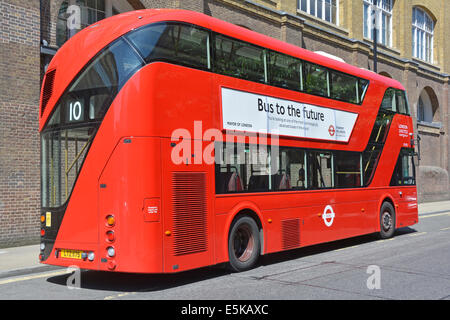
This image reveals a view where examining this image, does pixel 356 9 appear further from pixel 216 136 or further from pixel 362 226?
pixel 216 136

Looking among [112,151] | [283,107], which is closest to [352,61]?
[283,107]

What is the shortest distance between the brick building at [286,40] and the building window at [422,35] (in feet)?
0.21

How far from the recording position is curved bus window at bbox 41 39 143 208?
23.2 feet

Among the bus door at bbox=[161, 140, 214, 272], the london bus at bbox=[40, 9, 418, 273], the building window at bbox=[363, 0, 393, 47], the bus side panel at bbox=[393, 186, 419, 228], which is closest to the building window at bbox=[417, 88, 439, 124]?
the building window at bbox=[363, 0, 393, 47]

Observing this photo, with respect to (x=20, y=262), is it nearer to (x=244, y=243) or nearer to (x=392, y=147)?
(x=244, y=243)

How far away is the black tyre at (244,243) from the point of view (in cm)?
842

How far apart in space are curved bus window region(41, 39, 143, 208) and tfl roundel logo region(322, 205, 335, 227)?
5.55 metres

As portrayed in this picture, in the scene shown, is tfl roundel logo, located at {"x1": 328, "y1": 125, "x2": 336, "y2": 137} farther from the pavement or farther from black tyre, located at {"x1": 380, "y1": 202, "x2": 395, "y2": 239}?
the pavement

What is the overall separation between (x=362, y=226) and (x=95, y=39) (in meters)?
7.86

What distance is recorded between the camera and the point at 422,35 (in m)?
32.1

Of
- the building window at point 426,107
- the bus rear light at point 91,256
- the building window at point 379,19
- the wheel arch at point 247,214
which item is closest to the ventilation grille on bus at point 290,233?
the wheel arch at point 247,214

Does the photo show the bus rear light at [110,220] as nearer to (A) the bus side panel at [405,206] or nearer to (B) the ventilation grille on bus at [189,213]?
(B) the ventilation grille on bus at [189,213]

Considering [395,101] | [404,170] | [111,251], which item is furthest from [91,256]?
[404,170]

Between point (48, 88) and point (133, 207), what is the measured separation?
2.59 metres
